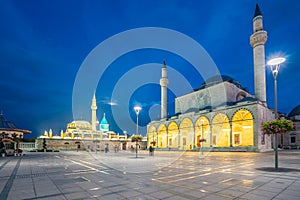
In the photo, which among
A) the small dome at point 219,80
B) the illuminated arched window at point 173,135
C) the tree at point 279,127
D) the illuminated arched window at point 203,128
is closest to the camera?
the tree at point 279,127

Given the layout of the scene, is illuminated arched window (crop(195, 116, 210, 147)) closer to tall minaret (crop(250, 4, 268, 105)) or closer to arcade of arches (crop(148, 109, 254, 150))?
arcade of arches (crop(148, 109, 254, 150))

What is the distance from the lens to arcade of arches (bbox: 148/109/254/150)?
4022 cm

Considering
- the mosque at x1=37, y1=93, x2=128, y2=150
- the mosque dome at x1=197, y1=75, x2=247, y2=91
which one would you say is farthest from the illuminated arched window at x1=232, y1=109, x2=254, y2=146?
the mosque at x1=37, y1=93, x2=128, y2=150

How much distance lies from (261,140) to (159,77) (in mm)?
41500

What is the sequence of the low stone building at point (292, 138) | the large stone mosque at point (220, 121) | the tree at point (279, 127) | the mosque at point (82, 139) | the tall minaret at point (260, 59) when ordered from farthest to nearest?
the mosque at point (82, 139) → the low stone building at point (292, 138) → the tall minaret at point (260, 59) → the large stone mosque at point (220, 121) → the tree at point (279, 127)

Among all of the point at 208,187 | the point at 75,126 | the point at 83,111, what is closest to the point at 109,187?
the point at 208,187

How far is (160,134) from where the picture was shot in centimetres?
6338

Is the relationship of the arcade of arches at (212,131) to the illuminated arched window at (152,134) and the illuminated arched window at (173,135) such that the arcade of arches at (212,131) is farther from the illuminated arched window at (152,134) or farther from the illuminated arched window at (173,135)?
the illuminated arched window at (152,134)

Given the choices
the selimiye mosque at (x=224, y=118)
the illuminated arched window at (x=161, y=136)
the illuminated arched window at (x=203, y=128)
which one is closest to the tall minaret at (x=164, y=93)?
the selimiye mosque at (x=224, y=118)

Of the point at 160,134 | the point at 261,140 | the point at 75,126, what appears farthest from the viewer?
the point at 75,126

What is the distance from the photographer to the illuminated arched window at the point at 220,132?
1738 inches

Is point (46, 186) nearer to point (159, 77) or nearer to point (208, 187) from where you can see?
point (208, 187)

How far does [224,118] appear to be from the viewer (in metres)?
43.2

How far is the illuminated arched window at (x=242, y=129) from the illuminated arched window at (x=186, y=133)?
11.2m
